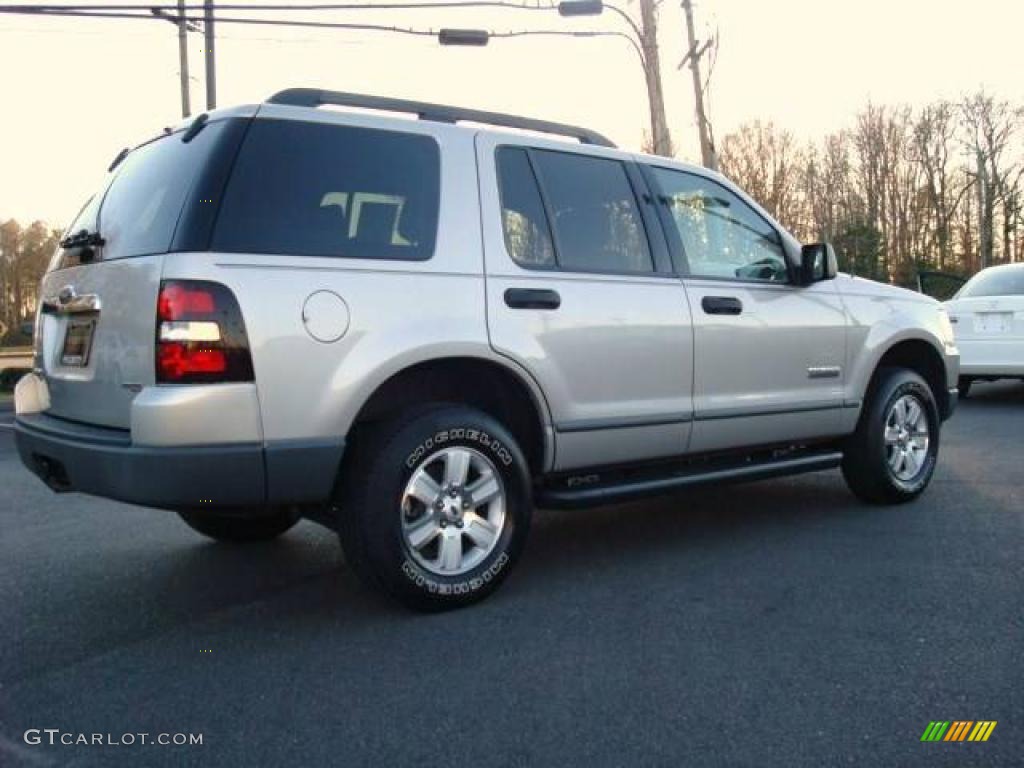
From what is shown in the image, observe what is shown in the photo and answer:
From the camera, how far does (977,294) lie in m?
10.6

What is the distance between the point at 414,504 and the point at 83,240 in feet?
5.59

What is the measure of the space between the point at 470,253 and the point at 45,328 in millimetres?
1810

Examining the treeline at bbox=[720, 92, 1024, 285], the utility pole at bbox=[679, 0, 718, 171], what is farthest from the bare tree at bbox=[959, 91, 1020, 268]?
the utility pole at bbox=[679, 0, 718, 171]

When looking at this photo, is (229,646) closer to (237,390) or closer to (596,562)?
(237,390)

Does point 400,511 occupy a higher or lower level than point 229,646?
higher

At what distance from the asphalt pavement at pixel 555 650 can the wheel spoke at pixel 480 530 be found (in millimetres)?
265

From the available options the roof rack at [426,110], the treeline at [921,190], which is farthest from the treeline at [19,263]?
the roof rack at [426,110]

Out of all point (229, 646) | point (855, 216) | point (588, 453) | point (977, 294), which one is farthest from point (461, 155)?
point (855, 216)

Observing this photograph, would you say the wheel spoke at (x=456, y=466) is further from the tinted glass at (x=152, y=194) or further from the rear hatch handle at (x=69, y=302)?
the rear hatch handle at (x=69, y=302)

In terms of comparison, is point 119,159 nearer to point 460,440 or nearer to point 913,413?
point 460,440

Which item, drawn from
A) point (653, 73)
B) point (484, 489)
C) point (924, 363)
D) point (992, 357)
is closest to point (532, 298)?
point (484, 489)

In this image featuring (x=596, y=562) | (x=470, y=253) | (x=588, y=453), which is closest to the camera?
(x=470, y=253)

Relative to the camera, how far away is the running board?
394 cm

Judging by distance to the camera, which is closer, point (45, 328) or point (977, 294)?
point (45, 328)
